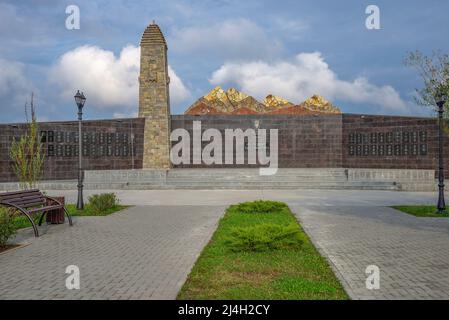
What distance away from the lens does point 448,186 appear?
2189 centimetres

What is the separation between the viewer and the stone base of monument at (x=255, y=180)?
2355 centimetres

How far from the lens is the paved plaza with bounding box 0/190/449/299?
231 inches

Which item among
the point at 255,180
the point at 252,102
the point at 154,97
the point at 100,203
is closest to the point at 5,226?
the point at 100,203

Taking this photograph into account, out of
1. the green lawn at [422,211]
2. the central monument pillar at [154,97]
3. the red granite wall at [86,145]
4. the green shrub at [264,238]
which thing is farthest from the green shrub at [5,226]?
the central monument pillar at [154,97]

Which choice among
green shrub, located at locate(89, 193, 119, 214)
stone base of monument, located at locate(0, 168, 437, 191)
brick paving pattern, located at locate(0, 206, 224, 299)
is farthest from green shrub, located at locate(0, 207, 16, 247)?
stone base of monument, located at locate(0, 168, 437, 191)

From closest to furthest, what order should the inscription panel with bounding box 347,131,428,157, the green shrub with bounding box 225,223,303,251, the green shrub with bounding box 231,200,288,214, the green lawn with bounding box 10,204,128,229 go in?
the green shrub with bounding box 225,223,303,251 → the green lawn with bounding box 10,204,128,229 → the green shrub with bounding box 231,200,288,214 → the inscription panel with bounding box 347,131,428,157

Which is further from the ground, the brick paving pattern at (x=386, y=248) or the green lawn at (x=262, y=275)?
the green lawn at (x=262, y=275)

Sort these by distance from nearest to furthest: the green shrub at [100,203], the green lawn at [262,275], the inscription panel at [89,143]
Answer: the green lawn at [262,275] → the green shrub at [100,203] → the inscription panel at [89,143]

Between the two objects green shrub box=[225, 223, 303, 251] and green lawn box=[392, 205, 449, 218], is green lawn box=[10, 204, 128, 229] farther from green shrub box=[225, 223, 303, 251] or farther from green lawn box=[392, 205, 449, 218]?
green lawn box=[392, 205, 449, 218]

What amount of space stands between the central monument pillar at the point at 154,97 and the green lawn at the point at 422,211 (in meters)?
18.5

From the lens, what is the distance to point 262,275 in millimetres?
6527

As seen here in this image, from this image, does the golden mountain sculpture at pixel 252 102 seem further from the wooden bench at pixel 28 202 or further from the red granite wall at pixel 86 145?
the wooden bench at pixel 28 202

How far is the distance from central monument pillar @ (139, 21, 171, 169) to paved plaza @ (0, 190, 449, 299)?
16.2m
